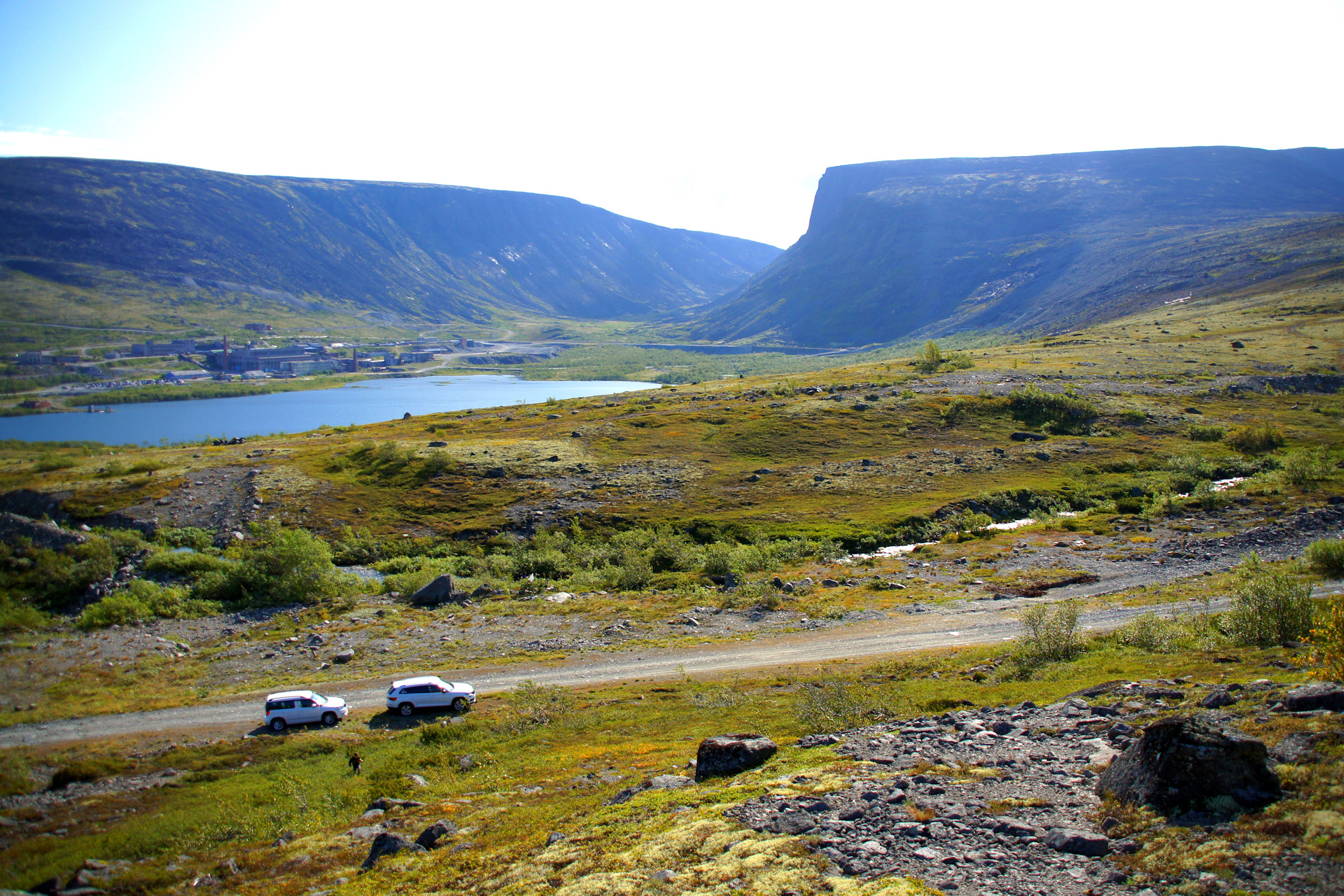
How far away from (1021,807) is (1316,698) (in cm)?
687

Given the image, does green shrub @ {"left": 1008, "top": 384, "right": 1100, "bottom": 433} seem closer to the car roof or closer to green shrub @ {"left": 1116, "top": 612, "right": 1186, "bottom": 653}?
green shrub @ {"left": 1116, "top": 612, "right": 1186, "bottom": 653}

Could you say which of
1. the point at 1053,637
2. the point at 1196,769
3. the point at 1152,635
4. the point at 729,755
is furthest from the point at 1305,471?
the point at 729,755

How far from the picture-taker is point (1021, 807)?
13781mm

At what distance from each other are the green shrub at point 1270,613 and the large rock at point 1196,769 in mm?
14386

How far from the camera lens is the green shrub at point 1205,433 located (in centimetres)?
7800

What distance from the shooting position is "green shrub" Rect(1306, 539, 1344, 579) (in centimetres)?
3647

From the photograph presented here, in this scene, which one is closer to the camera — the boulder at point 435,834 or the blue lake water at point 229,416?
the boulder at point 435,834

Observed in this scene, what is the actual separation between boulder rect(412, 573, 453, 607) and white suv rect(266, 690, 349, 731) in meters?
16.6

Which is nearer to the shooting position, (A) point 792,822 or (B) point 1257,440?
(A) point 792,822

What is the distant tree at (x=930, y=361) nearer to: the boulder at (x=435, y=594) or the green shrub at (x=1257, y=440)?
the green shrub at (x=1257, y=440)

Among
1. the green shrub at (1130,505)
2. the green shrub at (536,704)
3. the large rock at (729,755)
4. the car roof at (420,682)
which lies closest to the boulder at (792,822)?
the large rock at (729,755)

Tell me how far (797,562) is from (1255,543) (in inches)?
1191

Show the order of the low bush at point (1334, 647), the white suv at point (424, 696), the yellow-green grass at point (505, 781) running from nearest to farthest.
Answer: the low bush at point (1334, 647), the yellow-green grass at point (505, 781), the white suv at point (424, 696)

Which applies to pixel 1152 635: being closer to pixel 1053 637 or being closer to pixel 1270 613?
pixel 1053 637
